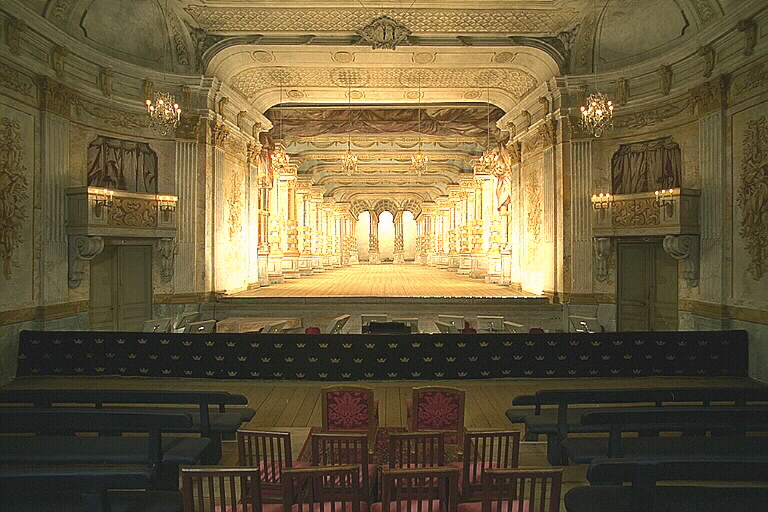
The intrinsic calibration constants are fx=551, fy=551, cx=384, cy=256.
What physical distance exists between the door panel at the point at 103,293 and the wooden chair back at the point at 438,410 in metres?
8.39

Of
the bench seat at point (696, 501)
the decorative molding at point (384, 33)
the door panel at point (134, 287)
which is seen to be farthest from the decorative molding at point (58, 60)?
the bench seat at point (696, 501)

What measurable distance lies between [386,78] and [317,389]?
30.1 ft

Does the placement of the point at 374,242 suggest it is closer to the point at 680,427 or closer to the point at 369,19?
the point at 369,19

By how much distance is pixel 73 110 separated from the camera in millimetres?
9852

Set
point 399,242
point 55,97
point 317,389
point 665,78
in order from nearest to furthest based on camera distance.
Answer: point 317,389 → point 55,97 → point 665,78 → point 399,242

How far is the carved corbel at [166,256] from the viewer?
11.8 meters

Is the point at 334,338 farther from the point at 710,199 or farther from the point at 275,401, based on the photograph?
the point at 710,199

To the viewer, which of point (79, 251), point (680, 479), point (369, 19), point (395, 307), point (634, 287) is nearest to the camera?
point (680, 479)

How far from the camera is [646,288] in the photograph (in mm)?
11297

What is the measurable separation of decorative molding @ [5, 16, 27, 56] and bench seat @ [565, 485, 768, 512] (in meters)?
9.38

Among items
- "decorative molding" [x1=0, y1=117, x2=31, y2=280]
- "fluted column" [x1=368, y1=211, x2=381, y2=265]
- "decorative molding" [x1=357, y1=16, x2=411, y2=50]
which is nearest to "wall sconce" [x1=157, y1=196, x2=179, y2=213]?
"decorative molding" [x1=0, y1=117, x2=31, y2=280]

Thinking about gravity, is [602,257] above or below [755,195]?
below

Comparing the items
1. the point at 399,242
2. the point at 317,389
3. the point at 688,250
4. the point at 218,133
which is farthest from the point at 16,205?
the point at 399,242

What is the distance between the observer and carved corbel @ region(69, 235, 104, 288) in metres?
9.52
